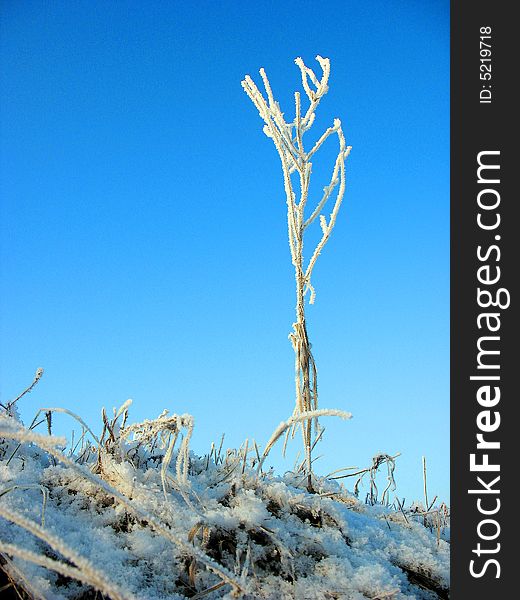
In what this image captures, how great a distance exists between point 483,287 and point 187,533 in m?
1.39

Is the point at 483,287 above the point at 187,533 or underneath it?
above

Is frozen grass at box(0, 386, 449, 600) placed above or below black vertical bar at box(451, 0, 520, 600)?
below

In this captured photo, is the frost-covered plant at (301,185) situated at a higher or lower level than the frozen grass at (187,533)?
higher

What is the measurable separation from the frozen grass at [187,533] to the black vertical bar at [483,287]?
0.17m

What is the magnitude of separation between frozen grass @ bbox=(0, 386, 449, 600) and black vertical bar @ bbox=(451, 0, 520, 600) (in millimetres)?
Answer: 174

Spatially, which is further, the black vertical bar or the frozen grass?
the black vertical bar

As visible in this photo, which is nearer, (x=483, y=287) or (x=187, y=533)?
(x=187, y=533)

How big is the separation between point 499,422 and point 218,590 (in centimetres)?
119

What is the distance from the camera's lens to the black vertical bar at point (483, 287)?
6.25 feet

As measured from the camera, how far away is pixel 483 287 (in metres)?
2.17

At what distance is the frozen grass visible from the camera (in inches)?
52.2

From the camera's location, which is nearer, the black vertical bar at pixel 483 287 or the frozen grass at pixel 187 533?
the frozen grass at pixel 187 533

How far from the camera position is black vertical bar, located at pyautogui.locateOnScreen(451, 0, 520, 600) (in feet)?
6.25

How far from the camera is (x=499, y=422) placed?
2.05 metres
